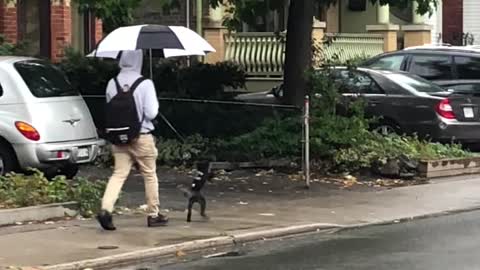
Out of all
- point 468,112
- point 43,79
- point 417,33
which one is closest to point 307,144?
point 43,79

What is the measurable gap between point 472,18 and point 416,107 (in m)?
17.3

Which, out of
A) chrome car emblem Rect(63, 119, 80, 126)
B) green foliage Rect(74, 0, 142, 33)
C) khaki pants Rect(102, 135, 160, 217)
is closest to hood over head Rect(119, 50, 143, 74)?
khaki pants Rect(102, 135, 160, 217)

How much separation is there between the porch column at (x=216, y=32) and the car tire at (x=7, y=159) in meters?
12.0

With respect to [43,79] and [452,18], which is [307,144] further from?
[452,18]

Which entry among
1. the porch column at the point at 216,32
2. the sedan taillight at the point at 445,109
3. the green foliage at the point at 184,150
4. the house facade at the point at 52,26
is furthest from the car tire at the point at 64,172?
the porch column at the point at 216,32

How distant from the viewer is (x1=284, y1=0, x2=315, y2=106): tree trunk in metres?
16.6

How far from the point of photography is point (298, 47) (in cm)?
1673

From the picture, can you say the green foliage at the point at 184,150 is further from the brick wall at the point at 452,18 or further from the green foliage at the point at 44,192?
the brick wall at the point at 452,18

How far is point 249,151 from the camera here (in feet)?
52.1

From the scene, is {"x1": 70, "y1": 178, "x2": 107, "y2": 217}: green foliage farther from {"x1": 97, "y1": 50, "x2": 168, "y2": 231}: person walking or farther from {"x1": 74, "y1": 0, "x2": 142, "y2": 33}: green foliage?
{"x1": 74, "y1": 0, "x2": 142, "y2": 33}: green foliage

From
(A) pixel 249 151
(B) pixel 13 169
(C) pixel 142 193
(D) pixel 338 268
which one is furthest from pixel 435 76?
(D) pixel 338 268

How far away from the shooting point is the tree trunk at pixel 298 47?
16625 millimetres

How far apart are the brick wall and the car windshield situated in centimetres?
1604

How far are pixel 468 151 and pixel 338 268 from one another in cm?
931
